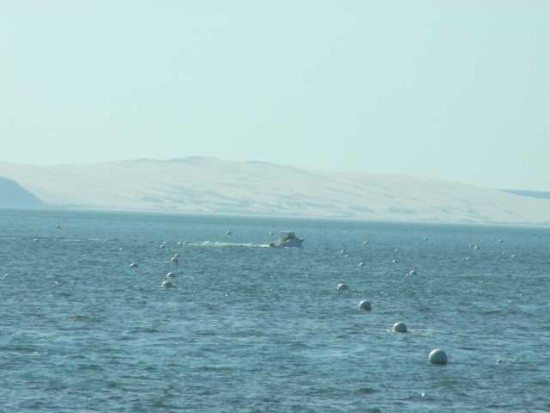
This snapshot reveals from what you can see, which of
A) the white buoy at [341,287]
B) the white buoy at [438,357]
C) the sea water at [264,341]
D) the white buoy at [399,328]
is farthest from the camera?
the white buoy at [341,287]

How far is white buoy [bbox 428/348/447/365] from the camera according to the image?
52.1 metres

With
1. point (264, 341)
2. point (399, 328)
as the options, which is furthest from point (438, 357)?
point (399, 328)

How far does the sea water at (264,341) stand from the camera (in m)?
44.6

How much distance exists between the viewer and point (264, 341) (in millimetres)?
57500

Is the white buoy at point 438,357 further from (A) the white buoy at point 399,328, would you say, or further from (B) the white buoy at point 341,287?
(B) the white buoy at point 341,287

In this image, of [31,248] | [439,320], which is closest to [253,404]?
[439,320]

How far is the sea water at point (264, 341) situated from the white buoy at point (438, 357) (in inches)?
15.2

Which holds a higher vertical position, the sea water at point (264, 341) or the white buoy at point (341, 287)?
the white buoy at point (341, 287)

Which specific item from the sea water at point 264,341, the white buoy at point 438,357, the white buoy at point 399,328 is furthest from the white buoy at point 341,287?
the white buoy at point 438,357

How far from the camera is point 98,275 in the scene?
98125mm

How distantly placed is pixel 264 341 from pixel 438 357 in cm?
812

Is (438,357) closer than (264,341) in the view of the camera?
Yes

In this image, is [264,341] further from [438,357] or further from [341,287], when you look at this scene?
[341,287]

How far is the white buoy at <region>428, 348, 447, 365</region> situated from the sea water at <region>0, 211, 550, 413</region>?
386mm
